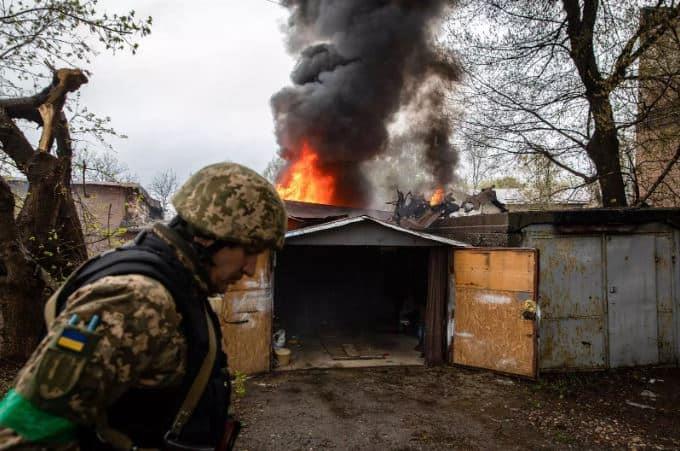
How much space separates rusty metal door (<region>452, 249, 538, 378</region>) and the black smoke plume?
895 centimetres

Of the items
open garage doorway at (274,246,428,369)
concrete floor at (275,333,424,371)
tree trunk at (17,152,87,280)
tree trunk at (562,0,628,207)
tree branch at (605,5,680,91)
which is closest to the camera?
tree trunk at (17,152,87,280)

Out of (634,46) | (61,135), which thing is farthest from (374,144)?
(61,135)

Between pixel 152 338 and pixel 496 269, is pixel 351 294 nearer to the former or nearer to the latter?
pixel 496 269

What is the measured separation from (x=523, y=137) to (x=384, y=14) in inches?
340

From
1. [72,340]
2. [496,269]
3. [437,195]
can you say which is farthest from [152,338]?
[437,195]

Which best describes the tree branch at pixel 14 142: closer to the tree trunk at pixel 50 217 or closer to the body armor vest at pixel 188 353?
the tree trunk at pixel 50 217

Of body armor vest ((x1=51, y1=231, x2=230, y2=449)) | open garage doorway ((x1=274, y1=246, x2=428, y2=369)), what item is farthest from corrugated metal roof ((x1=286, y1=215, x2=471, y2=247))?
body armor vest ((x1=51, y1=231, x2=230, y2=449))

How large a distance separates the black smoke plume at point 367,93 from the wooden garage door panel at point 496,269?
8.76 m

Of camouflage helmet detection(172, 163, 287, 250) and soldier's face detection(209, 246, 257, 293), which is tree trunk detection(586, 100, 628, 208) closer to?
camouflage helmet detection(172, 163, 287, 250)

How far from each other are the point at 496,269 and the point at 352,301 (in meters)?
7.02

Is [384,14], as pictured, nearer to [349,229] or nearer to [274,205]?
[349,229]

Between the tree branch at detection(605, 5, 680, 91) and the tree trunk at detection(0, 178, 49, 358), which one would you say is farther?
the tree branch at detection(605, 5, 680, 91)

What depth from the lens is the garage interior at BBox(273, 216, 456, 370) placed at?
1020 cm

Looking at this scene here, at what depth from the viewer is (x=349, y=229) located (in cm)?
827
